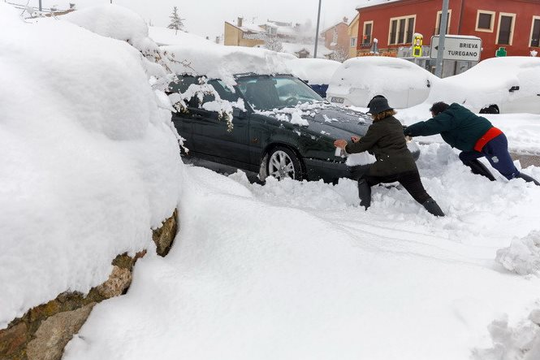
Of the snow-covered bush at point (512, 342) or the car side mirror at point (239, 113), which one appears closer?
the snow-covered bush at point (512, 342)

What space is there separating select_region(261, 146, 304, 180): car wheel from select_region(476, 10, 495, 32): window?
30824mm

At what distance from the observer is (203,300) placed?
7.79ft

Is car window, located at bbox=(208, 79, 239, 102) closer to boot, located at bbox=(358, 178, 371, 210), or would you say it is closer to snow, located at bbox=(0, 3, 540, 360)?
boot, located at bbox=(358, 178, 371, 210)

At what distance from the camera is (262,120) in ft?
19.5

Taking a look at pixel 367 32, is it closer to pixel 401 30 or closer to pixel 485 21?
pixel 401 30

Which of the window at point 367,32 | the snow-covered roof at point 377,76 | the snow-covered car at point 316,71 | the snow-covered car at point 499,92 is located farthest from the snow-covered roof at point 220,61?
the window at point 367,32

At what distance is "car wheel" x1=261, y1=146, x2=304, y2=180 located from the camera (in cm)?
568

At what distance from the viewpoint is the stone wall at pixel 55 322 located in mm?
1834

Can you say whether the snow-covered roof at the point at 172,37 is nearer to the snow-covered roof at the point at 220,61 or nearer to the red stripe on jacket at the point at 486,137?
the snow-covered roof at the point at 220,61

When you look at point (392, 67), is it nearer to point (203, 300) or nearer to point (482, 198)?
point (482, 198)

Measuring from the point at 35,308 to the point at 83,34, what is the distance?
164cm

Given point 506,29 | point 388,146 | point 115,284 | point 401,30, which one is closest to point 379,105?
point 388,146

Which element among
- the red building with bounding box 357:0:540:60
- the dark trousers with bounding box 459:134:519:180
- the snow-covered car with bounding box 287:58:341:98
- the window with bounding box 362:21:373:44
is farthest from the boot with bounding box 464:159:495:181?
the window with bounding box 362:21:373:44

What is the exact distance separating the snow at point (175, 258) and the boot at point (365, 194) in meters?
1.69
